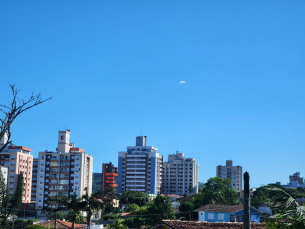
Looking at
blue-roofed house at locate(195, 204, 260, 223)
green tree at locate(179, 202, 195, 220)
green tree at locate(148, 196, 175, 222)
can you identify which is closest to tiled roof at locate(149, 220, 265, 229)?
blue-roofed house at locate(195, 204, 260, 223)

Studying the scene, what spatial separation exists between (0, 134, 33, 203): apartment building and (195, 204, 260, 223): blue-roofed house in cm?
8589

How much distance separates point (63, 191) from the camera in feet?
462

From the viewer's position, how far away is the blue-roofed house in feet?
218

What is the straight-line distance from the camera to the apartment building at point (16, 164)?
140 metres

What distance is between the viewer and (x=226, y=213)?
2685 inches

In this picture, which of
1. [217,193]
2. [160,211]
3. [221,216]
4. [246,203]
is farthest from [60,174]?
[246,203]

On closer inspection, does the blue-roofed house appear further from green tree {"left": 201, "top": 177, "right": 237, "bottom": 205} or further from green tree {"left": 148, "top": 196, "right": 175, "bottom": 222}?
green tree {"left": 201, "top": 177, "right": 237, "bottom": 205}

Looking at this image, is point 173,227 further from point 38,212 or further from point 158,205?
point 38,212

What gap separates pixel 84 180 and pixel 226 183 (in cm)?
4960

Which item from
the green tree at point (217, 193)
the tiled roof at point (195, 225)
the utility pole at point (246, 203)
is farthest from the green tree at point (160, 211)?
the utility pole at point (246, 203)

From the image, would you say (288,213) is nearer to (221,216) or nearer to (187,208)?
(221,216)

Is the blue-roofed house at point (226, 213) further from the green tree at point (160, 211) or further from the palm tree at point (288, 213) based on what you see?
the palm tree at point (288, 213)

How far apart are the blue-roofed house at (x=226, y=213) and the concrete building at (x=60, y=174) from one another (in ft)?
248

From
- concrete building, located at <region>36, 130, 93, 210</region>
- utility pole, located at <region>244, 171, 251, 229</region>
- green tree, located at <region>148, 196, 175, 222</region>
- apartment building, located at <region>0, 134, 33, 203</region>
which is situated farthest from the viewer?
concrete building, located at <region>36, 130, 93, 210</region>
